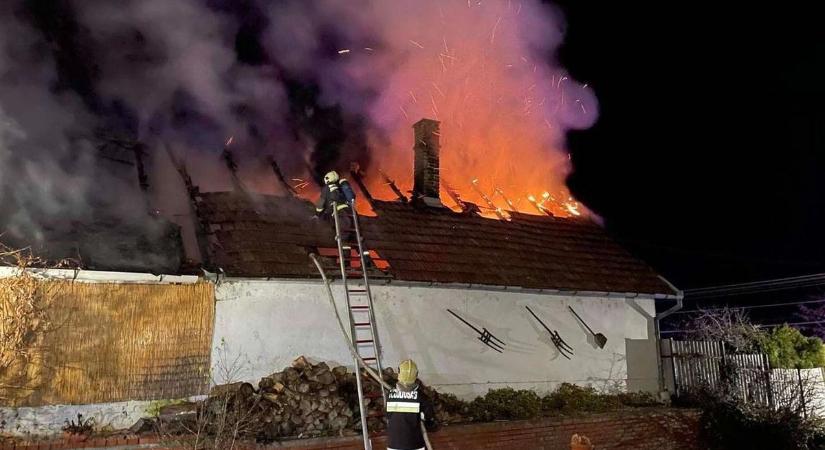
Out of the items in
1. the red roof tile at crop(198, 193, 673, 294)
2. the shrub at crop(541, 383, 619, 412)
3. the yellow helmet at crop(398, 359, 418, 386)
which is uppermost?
the red roof tile at crop(198, 193, 673, 294)

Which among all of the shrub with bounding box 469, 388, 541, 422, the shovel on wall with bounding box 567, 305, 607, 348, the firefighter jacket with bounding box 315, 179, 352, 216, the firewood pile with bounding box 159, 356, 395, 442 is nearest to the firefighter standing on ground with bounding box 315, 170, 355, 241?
the firefighter jacket with bounding box 315, 179, 352, 216

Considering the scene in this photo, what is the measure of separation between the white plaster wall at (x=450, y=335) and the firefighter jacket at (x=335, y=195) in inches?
47.5

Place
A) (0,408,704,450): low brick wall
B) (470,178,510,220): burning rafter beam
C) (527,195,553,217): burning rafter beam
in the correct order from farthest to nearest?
(527,195,553,217): burning rafter beam < (470,178,510,220): burning rafter beam < (0,408,704,450): low brick wall

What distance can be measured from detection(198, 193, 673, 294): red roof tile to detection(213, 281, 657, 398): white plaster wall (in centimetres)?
33

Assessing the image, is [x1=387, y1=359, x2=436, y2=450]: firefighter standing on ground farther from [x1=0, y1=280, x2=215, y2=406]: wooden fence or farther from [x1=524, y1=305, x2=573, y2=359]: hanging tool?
[x1=524, y1=305, x2=573, y2=359]: hanging tool

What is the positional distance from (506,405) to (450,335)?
4.77 feet

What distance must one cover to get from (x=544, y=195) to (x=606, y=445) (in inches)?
313

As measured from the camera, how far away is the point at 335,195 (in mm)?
8242

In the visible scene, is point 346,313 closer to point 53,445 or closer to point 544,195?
point 53,445

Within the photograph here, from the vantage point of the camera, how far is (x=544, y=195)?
1574cm

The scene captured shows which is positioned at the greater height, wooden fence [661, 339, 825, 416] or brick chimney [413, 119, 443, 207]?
brick chimney [413, 119, 443, 207]

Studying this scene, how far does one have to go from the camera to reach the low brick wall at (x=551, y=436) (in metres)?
6.04

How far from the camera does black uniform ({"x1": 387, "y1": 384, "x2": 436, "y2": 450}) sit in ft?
18.2

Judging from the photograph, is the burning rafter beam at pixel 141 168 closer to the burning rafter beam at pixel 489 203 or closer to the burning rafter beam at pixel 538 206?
the burning rafter beam at pixel 489 203
